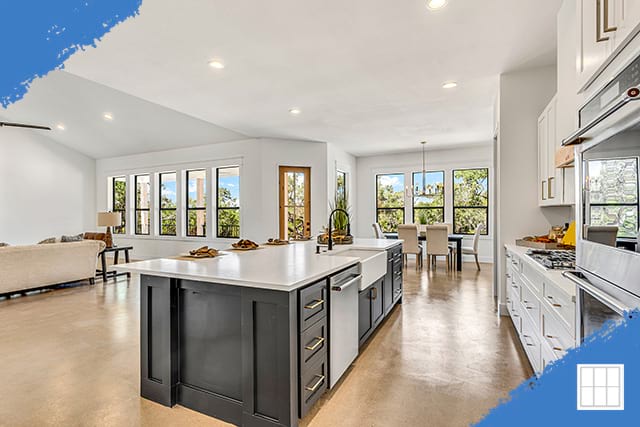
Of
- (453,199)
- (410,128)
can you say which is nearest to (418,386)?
(410,128)

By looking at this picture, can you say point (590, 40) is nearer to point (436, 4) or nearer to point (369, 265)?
point (436, 4)

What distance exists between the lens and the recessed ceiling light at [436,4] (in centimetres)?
252

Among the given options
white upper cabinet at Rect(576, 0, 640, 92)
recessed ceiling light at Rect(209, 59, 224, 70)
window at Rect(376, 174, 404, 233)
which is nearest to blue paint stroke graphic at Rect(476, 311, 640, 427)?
white upper cabinet at Rect(576, 0, 640, 92)

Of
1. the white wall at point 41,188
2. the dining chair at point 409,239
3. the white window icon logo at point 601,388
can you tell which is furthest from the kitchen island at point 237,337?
the white wall at point 41,188

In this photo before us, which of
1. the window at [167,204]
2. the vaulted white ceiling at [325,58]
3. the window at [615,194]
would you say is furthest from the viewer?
the window at [167,204]

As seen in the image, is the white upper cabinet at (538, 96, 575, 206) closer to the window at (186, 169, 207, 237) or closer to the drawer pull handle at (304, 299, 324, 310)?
the drawer pull handle at (304, 299, 324, 310)

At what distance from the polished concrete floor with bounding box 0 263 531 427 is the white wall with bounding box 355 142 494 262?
13.9 ft

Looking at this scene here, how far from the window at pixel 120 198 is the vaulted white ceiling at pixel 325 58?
144 inches

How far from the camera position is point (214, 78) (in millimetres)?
4016

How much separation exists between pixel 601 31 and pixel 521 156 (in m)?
2.88

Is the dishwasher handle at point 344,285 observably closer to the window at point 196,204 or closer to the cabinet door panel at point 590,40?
the cabinet door panel at point 590,40

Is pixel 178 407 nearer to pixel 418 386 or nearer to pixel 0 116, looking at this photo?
pixel 418 386

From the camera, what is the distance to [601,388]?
974mm

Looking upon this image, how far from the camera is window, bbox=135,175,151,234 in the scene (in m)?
8.91
